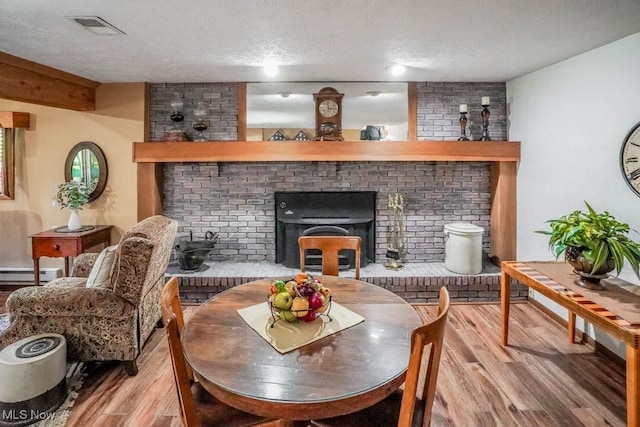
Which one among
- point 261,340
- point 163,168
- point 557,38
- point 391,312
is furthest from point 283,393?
point 163,168

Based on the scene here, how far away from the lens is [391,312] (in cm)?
176

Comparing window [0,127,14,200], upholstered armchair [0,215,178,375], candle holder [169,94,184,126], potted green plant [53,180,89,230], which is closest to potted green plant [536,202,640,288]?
upholstered armchair [0,215,178,375]

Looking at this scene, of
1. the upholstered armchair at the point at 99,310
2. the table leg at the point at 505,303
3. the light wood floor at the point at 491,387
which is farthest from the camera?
the table leg at the point at 505,303

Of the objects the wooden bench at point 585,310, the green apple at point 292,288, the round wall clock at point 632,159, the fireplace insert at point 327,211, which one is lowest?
the wooden bench at point 585,310

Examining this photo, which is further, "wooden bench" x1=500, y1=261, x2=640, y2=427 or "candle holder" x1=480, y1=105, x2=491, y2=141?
"candle holder" x1=480, y1=105, x2=491, y2=141

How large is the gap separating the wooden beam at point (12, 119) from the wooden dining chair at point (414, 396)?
4507mm

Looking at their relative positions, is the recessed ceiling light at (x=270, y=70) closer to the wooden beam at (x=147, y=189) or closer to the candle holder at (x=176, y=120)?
the candle holder at (x=176, y=120)

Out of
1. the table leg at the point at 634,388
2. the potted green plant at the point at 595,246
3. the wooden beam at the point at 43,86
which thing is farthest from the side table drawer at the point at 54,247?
the table leg at the point at 634,388

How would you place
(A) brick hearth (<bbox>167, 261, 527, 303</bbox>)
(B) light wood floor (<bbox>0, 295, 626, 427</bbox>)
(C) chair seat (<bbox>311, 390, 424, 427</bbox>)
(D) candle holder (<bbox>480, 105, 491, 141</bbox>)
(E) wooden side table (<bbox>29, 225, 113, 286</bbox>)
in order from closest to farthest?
(C) chair seat (<bbox>311, 390, 424, 427</bbox>) → (B) light wood floor (<bbox>0, 295, 626, 427</bbox>) → (E) wooden side table (<bbox>29, 225, 113, 286</bbox>) → (A) brick hearth (<bbox>167, 261, 527, 303</bbox>) → (D) candle holder (<bbox>480, 105, 491, 141</bbox>)

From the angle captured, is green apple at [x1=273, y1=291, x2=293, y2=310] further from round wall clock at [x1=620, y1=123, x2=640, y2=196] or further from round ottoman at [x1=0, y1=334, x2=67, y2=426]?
round wall clock at [x1=620, y1=123, x2=640, y2=196]

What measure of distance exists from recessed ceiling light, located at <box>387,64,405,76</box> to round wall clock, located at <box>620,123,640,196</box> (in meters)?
1.79

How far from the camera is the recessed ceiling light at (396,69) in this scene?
3.32 m

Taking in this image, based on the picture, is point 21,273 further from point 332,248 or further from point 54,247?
point 332,248

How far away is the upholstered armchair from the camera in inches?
92.0
